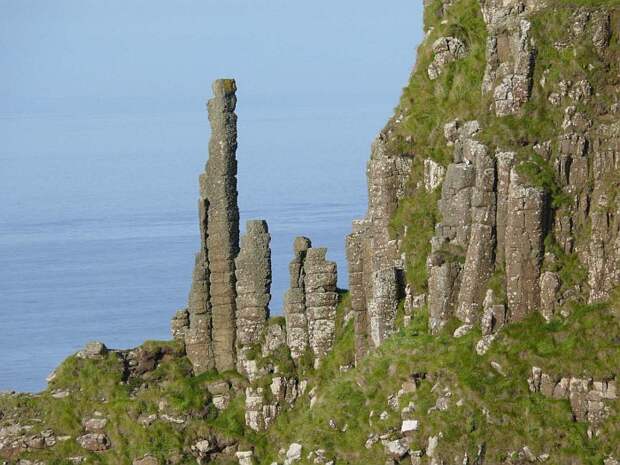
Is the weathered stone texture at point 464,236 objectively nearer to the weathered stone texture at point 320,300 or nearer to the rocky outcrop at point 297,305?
the weathered stone texture at point 320,300

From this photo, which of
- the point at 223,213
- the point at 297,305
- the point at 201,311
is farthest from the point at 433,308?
the point at 201,311

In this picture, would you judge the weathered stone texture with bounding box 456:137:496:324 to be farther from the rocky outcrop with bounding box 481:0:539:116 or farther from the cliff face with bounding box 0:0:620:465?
Answer: the rocky outcrop with bounding box 481:0:539:116

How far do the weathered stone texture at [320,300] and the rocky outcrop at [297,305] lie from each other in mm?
417

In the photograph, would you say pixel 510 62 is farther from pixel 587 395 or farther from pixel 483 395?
pixel 587 395

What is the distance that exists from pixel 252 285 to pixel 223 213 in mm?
3419

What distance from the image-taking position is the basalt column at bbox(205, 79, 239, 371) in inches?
5443

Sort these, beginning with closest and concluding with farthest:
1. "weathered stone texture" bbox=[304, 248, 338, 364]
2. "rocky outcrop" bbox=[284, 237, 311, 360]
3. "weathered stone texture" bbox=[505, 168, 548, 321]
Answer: "weathered stone texture" bbox=[505, 168, 548, 321] → "weathered stone texture" bbox=[304, 248, 338, 364] → "rocky outcrop" bbox=[284, 237, 311, 360]

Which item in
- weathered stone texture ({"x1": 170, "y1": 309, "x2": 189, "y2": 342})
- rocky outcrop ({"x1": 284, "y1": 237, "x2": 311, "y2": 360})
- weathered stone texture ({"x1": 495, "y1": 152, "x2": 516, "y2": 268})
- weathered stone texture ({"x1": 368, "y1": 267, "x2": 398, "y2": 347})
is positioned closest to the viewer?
weathered stone texture ({"x1": 495, "y1": 152, "x2": 516, "y2": 268})

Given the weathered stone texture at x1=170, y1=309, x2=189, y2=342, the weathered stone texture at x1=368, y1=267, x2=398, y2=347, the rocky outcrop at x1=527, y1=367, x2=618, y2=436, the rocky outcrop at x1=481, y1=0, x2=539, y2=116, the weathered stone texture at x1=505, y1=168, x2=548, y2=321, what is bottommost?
the rocky outcrop at x1=527, y1=367, x2=618, y2=436

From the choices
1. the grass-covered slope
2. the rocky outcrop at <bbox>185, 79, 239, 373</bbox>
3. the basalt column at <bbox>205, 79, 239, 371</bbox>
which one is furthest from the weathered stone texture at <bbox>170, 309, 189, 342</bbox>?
the grass-covered slope

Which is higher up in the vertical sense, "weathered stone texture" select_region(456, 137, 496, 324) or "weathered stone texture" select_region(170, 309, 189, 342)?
"weathered stone texture" select_region(456, 137, 496, 324)

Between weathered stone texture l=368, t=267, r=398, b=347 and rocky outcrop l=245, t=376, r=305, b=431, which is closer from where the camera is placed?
weathered stone texture l=368, t=267, r=398, b=347

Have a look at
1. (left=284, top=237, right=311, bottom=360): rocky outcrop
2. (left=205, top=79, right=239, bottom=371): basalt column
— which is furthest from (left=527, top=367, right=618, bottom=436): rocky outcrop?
(left=205, top=79, right=239, bottom=371): basalt column

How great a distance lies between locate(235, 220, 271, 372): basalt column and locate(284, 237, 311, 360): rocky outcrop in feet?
5.31
